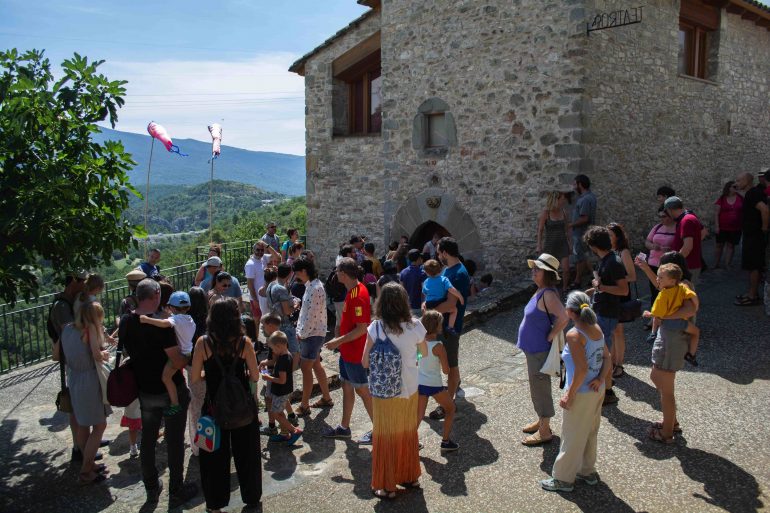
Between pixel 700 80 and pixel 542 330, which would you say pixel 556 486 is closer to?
pixel 542 330

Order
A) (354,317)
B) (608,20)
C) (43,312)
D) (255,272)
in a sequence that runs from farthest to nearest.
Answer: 1. (43,312)
2. (608,20)
3. (255,272)
4. (354,317)

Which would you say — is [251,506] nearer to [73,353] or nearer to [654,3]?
[73,353]

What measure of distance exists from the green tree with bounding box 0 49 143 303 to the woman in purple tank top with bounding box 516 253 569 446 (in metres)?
3.71

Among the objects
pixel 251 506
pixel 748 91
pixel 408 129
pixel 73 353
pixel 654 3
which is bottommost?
pixel 251 506

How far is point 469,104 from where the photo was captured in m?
10.7

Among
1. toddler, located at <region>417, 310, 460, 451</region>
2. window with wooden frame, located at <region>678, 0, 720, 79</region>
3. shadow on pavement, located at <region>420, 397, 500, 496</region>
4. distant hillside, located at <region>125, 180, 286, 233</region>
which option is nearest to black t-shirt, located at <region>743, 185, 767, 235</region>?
shadow on pavement, located at <region>420, 397, 500, 496</region>

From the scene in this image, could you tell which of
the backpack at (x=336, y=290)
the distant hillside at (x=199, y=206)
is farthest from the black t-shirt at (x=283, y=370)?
the distant hillside at (x=199, y=206)

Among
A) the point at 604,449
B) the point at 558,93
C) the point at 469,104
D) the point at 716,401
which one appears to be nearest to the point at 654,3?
the point at 558,93

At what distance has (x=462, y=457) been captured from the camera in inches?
193

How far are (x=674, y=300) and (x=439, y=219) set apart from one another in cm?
674

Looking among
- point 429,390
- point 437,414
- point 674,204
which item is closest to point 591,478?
point 429,390

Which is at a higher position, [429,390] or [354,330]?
[354,330]

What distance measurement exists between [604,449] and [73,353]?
13.7 feet

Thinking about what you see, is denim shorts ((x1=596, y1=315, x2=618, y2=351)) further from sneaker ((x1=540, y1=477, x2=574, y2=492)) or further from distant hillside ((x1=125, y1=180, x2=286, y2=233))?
distant hillside ((x1=125, y1=180, x2=286, y2=233))
